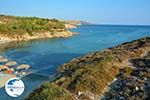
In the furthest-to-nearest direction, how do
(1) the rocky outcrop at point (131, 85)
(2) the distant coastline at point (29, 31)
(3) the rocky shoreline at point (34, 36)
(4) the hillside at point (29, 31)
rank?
(4) the hillside at point (29, 31) → (2) the distant coastline at point (29, 31) → (3) the rocky shoreline at point (34, 36) → (1) the rocky outcrop at point (131, 85)

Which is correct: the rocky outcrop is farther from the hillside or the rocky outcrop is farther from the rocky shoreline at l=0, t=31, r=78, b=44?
the hillside

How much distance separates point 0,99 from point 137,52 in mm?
14776

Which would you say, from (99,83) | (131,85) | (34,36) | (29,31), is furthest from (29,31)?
(131,85)

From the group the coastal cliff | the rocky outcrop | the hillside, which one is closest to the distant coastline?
the hillside

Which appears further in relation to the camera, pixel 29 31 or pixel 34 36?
pixel 29 31

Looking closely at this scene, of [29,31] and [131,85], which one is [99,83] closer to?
[131,85]

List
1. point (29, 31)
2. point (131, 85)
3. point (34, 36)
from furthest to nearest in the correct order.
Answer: point (29, 31) → point (34, 36) → point (131, 85)

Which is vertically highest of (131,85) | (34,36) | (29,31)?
(131,85)

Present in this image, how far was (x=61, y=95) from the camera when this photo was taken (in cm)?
2233

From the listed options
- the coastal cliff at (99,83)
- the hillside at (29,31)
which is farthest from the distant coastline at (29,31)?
the coastal cliff at (99,83)

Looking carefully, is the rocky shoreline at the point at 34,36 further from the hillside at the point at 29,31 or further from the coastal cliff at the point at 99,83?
the coastal cliff at the point at 99,83

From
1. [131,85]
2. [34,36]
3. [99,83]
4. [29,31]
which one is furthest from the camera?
[29,31]

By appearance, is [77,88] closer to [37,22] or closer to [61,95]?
[61,95]

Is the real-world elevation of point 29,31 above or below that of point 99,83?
below
